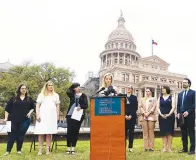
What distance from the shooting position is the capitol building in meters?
57.9

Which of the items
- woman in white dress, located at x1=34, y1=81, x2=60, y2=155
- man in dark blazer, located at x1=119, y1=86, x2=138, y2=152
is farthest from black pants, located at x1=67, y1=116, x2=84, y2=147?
man in dark blazer, located at x1=119, y1=86, x2=138, y2=152

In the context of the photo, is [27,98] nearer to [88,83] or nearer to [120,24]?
[88,83]

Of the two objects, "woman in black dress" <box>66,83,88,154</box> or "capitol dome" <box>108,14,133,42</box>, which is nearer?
"woman in black dress" <box>66,83,88,154</box>

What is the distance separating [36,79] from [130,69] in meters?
31.2

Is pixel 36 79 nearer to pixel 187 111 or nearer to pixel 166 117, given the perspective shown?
pixel 166 117

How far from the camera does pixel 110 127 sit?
4.35 meters

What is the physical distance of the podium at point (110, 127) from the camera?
4332mm

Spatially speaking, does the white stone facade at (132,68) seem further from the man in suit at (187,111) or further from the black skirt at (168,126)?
the man in suit at (187,111)

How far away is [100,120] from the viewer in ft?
14.4

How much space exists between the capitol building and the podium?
39.4 meters

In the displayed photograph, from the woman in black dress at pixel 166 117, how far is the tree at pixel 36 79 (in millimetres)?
25261

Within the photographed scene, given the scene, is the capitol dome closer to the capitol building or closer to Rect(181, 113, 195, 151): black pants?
the capitol building

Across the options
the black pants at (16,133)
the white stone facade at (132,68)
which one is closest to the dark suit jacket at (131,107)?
the black pants at (16,133)

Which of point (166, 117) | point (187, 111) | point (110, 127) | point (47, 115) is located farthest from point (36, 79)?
point (110, 127)
